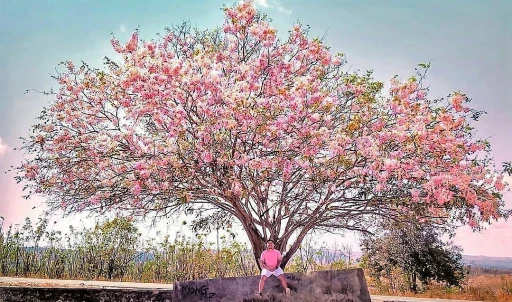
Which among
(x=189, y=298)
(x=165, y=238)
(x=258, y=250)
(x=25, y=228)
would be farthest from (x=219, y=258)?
(x=189, y=298)

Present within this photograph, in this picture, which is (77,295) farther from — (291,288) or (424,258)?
(424,258)

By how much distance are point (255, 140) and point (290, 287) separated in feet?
5.60

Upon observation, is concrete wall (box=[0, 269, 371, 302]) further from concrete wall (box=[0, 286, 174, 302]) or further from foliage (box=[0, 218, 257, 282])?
foliage (box=[0, 218, 257, 282])

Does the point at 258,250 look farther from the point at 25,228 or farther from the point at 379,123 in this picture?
the point at 25,228

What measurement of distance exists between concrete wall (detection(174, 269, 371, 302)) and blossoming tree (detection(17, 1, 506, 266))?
3.63 feet

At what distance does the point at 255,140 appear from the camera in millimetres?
6418

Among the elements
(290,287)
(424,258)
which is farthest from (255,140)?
(424,258)

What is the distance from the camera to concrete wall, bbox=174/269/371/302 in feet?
18.5

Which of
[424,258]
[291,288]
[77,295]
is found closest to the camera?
[291,288]

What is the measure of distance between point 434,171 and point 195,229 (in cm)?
376

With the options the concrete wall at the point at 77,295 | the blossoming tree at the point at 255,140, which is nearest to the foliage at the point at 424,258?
the blossoming tree at the point at 255,140

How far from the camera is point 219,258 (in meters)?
9.97

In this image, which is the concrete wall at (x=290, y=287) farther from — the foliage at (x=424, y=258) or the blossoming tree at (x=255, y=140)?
the foliage at (x=424, y=258)

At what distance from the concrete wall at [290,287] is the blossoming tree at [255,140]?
111 centimetres
